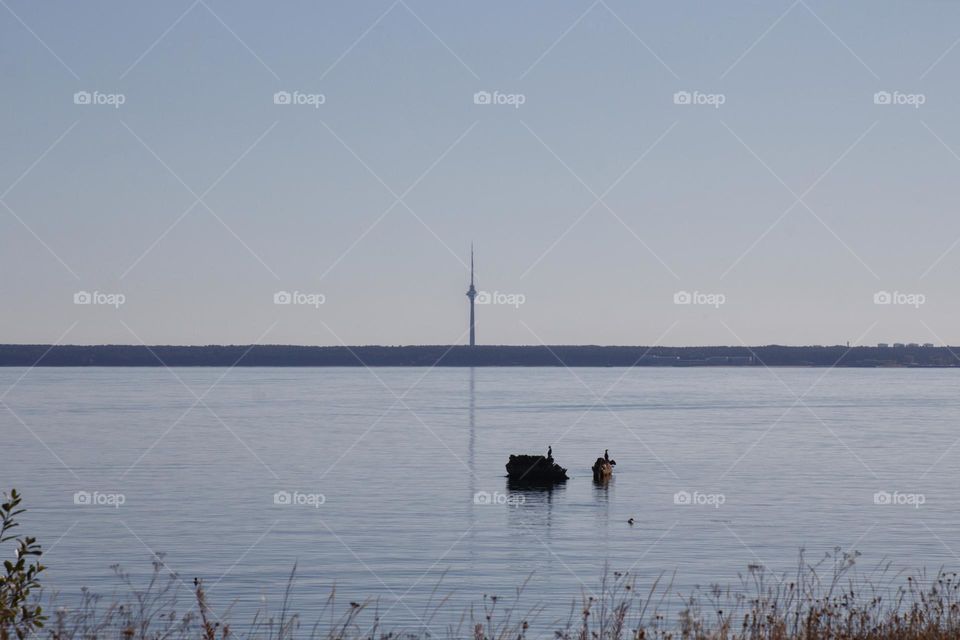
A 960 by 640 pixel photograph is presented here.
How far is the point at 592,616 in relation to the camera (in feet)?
87.6

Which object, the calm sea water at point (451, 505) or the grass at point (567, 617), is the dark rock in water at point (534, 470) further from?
the grass at point (567, 617)

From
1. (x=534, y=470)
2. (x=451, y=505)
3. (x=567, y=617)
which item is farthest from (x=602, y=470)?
(x=567, y=617)

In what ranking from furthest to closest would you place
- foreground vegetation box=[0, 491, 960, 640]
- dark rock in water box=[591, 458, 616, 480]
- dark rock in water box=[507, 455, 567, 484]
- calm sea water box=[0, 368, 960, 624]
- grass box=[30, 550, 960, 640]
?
dark rock in water box=[591, 458, 616, 480] → dark rock in water box=[507, 455, 567, 484] → calm sea water box=[0, 368, 960, 624] → grass box=[30, 550, 960, 640] → foreground vegetation box=[0, 491, 960, 640]

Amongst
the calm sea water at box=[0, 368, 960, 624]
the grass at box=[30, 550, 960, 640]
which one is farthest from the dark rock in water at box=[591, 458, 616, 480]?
the grass at box=[30, 550, 960, 640]

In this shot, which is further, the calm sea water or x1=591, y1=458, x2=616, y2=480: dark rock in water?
x1=591, y1=458, x2=616, y2=480: dark rock in water

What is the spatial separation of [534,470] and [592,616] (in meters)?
41.3

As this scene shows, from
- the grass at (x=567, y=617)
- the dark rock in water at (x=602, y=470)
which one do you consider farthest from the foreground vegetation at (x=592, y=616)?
the dark rock in water at (x=602, y=470)

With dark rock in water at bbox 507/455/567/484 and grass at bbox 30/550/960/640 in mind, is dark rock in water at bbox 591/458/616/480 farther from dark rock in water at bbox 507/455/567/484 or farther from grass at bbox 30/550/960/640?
grass at bbox 30/550/960/640

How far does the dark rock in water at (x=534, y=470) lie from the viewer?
68.0 metres

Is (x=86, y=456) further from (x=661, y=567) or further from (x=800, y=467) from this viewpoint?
(x=661, y=567)

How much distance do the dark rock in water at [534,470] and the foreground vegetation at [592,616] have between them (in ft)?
97.0

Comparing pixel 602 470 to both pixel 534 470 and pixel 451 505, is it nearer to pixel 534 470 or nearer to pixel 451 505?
pixel 534 470

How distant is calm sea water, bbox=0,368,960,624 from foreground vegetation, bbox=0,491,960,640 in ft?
4.11

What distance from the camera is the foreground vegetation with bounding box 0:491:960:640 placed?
1625cm
